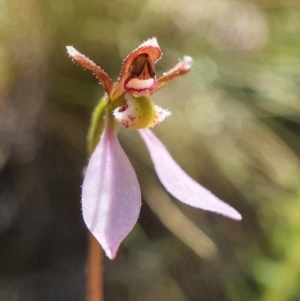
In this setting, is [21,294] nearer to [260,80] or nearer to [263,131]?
[263,131]

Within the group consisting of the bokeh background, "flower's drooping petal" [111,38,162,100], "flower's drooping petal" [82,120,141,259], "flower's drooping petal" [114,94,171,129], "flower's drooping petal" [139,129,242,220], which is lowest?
the bokeh background

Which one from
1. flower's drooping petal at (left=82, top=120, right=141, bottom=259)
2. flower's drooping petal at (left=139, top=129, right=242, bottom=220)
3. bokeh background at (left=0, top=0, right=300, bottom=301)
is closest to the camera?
flower's drooping petal at (left=82, top=120, right=141, bottom=259)

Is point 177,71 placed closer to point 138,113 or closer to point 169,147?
point 138,113

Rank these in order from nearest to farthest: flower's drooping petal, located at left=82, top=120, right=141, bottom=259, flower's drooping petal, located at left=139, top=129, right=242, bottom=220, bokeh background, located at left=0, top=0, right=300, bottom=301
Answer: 1. flower's drooping petal, located at left=82, top=120, right=141, bottom=259
2. flower's drooping petal, located at left=139, top=129, right=242, bottom=220
3. bokeh background, located at left=0, top=0, right=300, bottom=301

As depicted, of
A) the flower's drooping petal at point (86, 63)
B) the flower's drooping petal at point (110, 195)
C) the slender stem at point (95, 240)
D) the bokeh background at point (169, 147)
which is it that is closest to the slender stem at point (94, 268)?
the slender stem at point (95, 240)

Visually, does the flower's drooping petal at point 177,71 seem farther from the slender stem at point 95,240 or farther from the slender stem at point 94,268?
the slender stem at point 94,268

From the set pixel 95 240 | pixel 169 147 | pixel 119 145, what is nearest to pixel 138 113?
pixel 119 145

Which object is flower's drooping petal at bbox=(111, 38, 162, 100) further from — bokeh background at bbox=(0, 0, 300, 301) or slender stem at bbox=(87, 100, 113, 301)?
bokeh background at bbox=(0, 0, 300, 301)

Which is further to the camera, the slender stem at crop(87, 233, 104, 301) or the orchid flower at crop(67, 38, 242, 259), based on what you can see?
the slender stem at crop(87, 233, 104, 301)

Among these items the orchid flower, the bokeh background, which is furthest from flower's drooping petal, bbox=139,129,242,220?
the bokeh background

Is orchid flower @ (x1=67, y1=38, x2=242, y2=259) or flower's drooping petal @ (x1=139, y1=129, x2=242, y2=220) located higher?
orchid flower @ (x1=67, y1=38, x2=242, y2=259)
